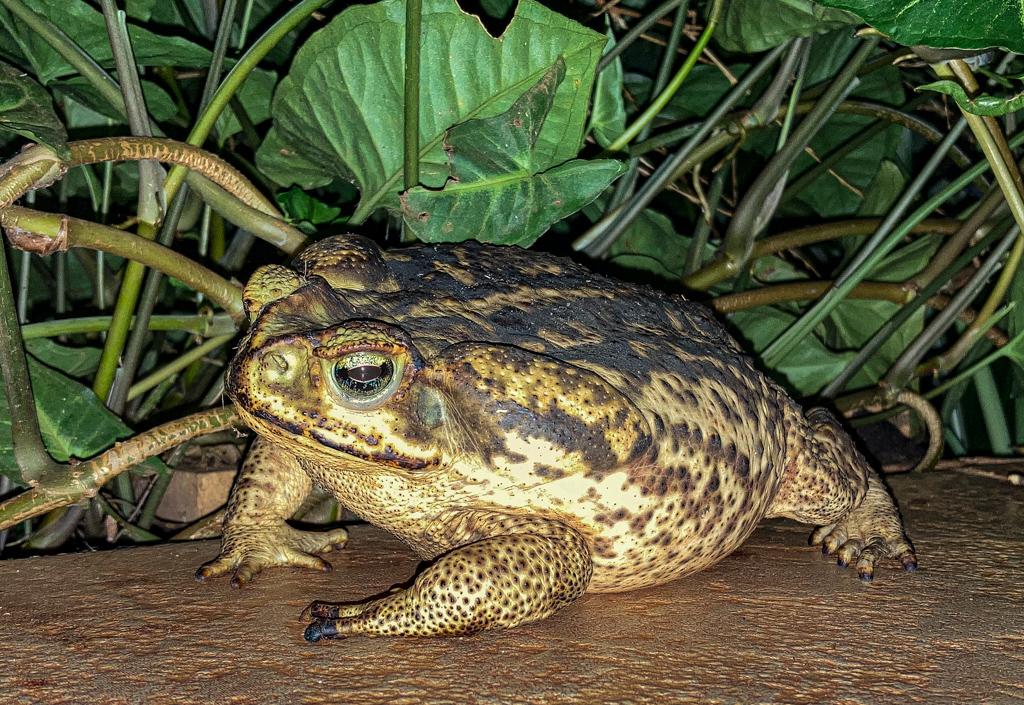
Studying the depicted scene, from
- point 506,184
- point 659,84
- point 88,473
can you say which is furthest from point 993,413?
point 88,473

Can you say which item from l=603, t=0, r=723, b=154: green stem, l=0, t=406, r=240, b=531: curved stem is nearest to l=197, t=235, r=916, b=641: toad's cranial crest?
l=0, t=406, r=240, b=531: curved stem

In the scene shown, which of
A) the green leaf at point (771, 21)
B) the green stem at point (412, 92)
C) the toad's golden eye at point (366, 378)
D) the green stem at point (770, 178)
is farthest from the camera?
the green stem at point (770, 178)

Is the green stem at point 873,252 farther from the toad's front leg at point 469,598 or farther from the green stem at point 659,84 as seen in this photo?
the toad's front leg at point 469,598

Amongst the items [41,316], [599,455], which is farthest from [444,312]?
[41,316]

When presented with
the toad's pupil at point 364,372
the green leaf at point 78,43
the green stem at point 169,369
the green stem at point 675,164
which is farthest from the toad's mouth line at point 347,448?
the green stem at point 675,164

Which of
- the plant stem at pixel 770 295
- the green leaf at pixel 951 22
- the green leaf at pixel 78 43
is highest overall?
the green leaf at pixel 78 43

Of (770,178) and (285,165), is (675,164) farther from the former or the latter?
(285,165)
